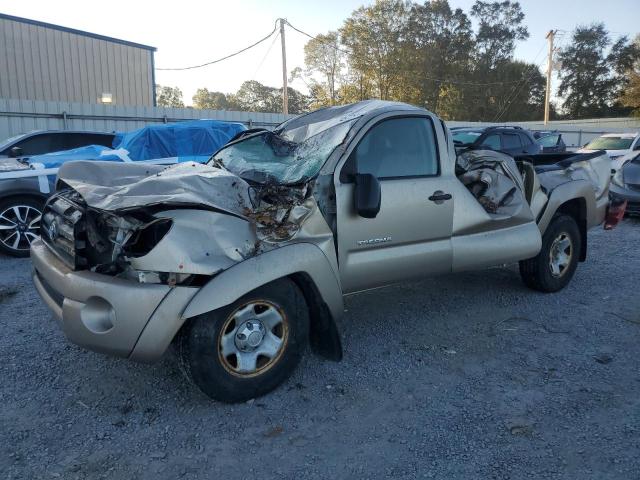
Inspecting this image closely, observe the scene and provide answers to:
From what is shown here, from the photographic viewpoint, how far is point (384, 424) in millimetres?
2967

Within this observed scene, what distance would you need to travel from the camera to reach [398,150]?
12.8 ft

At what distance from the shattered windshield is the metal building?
750 inches

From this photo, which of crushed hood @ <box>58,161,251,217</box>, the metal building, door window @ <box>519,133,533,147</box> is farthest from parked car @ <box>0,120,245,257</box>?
the metal building

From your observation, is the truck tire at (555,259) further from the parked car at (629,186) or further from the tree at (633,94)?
the tree at (633,94)

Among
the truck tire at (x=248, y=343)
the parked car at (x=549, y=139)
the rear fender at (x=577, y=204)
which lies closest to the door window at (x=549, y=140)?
the parked car at (x=549, y=139)

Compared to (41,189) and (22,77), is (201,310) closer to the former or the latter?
(41,189)

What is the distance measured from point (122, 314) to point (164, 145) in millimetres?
6140

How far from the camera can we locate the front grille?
2.91 meters

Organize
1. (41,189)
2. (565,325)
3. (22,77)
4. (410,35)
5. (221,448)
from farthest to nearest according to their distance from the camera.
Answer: (410,35)
(22,77)
(41,189)
(565,325)
(221,448)

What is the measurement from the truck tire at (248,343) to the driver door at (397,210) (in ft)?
1.78

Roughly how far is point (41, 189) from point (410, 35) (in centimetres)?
4014

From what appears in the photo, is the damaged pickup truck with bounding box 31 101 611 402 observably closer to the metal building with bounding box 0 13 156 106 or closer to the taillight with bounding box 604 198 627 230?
the taillight with bounding box 604 198 627 230

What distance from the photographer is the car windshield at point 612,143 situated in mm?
14668

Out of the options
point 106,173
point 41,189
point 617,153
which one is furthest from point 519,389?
point 617,153
